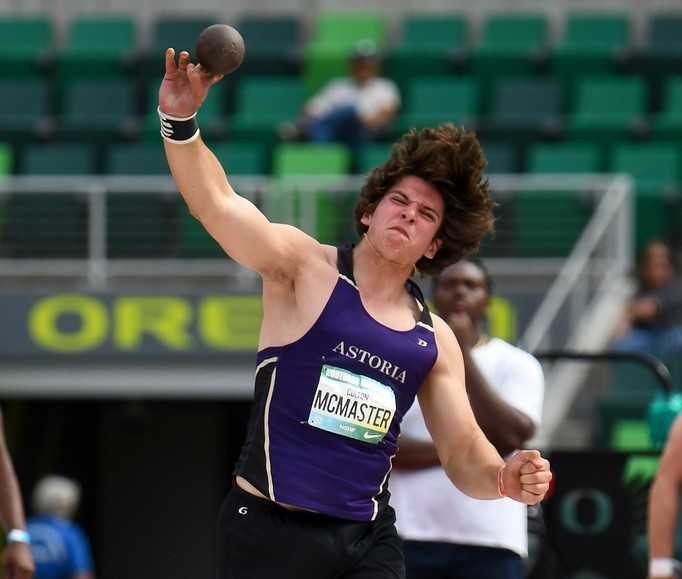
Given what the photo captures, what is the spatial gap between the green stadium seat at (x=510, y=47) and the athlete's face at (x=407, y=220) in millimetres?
11226

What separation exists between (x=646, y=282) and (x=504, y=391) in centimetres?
609

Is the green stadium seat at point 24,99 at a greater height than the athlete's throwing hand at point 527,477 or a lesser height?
lesser

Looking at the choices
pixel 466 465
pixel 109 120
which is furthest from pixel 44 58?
pixel 466 465

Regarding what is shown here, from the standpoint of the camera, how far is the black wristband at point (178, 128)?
14.3 ft

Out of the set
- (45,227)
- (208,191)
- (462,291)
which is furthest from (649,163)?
(208,191)

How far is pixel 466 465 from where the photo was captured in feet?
15.8

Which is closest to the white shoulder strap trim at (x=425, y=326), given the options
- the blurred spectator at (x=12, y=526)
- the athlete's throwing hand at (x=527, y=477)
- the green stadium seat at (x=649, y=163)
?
the athlete's throwing hand at (x=527, y=477)

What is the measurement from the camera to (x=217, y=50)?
427 cm

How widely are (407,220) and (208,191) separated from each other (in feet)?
2.05

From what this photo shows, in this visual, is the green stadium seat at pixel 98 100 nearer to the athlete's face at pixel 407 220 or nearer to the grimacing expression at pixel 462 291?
the grimacing expression at pixel 462 291

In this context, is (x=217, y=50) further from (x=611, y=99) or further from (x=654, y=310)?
(x=611, y=99)

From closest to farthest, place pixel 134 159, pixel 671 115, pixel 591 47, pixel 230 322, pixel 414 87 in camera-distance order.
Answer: pixel 230 322 → pixel 134 159 → pixel 671 115 → pixel 414 87 → pixel 591 47

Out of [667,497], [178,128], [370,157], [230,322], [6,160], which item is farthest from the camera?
[6,160]

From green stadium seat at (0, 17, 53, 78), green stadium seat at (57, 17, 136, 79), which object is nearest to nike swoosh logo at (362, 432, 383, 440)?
green stadium seat at (57, 17, 136, 79)
